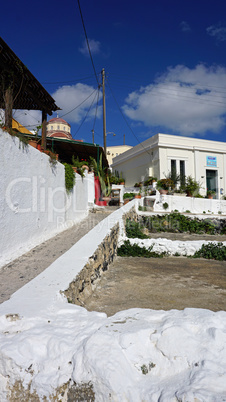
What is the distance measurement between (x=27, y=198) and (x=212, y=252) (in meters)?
4.97

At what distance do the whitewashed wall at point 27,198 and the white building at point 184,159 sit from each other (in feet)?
47.6

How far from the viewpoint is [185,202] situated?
17.2 meters

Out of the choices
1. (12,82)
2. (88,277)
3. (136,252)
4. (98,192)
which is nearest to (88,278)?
(88,277)

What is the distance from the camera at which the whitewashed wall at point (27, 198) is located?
4.31 metres

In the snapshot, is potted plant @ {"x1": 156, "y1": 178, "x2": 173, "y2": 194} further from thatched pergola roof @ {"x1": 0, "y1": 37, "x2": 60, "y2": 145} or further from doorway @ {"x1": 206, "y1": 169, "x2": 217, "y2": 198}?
thatched pergola roof @ {"x1": 0, "y1": 37, "x2": 60, "y2": 145}

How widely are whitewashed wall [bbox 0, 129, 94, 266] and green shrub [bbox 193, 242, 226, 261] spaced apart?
12.8 feet

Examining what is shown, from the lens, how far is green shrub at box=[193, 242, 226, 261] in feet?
22.7

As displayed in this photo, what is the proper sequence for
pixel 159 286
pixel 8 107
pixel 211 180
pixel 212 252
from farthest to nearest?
pixel 211 180 → pixel 212 252 → pixel 8 107 → pixel 159 286

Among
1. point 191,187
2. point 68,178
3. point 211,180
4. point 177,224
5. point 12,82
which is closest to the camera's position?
point 12,82

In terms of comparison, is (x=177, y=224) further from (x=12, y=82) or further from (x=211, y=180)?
(x=211, y=180)

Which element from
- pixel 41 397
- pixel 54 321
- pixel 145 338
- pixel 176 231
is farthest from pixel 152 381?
pixel 176 231

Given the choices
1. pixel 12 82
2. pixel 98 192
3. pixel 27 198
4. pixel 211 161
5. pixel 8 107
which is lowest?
pixel 27 198

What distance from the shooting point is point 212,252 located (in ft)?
23.2

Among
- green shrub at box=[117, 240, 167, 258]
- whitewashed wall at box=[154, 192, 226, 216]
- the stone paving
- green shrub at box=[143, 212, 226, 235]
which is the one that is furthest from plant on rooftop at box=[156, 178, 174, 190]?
the stone paving
